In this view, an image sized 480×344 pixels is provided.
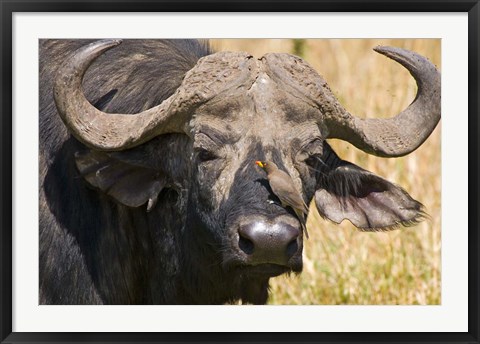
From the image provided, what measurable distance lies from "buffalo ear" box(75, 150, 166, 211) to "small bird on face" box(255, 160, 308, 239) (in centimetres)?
78

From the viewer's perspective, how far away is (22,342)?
21.0 ft

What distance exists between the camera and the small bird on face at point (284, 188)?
602 centimetres

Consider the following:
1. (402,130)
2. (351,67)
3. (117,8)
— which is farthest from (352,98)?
(117,8)

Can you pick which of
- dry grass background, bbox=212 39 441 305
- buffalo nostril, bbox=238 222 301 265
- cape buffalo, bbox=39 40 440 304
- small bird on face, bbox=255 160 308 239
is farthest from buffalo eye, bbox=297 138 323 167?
dry grass background, bbox=212 39 441 305

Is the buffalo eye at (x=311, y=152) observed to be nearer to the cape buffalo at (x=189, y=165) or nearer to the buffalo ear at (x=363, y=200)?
the cape buffalo at (x=189, y=165)

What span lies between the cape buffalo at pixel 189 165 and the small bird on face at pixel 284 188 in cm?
4

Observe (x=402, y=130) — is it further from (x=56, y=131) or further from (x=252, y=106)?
(x=56, y=131)

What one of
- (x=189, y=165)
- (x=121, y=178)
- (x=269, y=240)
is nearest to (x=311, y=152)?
(x=189, y=165)

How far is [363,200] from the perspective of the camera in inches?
276

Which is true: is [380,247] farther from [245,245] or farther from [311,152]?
[245,245]

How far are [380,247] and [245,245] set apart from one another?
317cm

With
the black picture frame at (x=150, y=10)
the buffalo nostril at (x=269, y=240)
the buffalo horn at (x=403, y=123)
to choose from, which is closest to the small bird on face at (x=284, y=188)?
the buffalo nostril at (x=269, y=240)

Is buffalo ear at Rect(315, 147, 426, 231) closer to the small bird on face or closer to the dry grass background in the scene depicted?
the small bird on face

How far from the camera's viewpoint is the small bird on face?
602cm
